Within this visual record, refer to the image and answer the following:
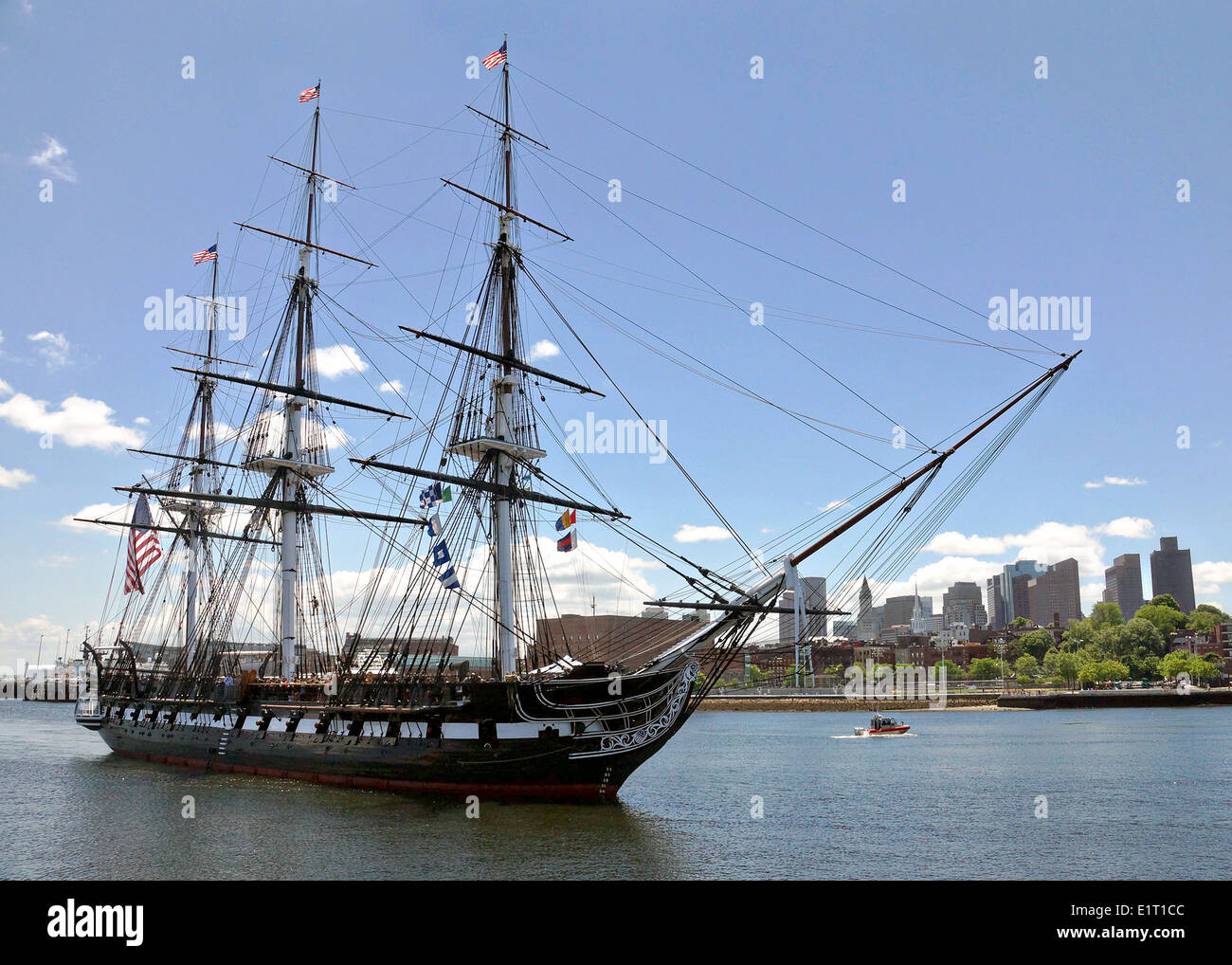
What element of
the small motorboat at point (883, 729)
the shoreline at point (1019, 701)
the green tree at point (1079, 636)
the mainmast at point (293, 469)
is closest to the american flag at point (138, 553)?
the mainmast at point (293, 469)

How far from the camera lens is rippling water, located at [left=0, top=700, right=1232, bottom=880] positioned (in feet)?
75.1

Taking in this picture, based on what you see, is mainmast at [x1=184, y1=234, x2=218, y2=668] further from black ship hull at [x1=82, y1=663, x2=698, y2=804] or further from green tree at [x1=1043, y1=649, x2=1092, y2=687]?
green tree at [x1=1043, y1=649, x2=1092, y2=687]

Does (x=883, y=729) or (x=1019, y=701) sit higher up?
(x=883, y=729)

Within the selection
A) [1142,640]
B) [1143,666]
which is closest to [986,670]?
[1142,640]

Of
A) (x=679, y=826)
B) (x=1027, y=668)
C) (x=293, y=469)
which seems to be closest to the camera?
(x=679, y=826)

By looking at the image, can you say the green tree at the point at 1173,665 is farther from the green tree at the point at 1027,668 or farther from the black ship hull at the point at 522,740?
the black ship hull at the point at 522,740

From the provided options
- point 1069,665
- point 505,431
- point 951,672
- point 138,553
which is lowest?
point 951,672

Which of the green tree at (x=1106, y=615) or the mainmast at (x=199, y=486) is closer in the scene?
the mainmast at (x=199, y=486)

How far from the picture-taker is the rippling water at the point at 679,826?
22891 mm

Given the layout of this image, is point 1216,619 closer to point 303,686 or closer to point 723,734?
point 723,734

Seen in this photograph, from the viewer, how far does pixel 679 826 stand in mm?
29203

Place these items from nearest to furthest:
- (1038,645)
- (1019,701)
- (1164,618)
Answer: (1019,701) → (1164,618) → (1038,645)

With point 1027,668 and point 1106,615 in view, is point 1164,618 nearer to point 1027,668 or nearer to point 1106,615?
point 1106,615
